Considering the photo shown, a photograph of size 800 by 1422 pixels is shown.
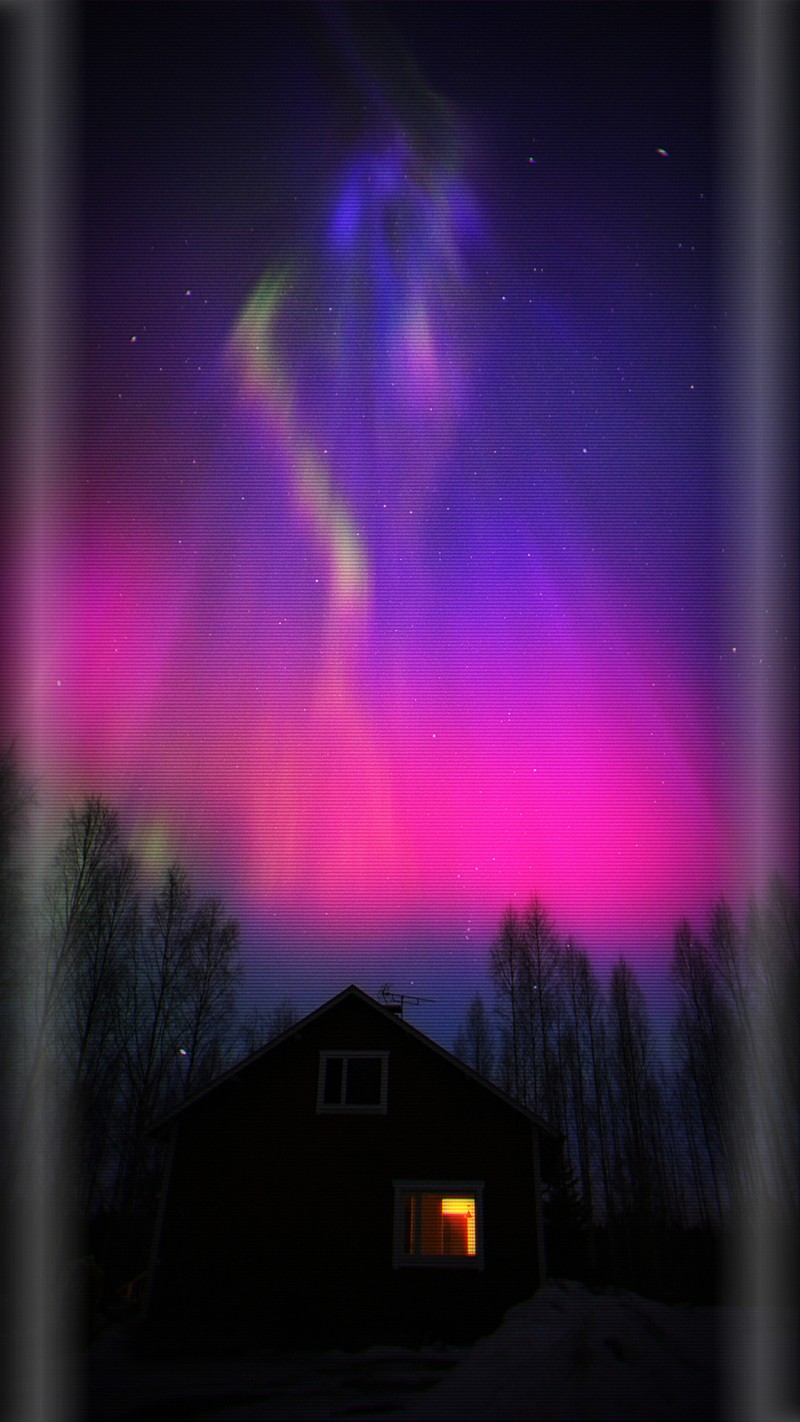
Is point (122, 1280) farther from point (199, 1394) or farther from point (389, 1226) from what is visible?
point (199, 1394)

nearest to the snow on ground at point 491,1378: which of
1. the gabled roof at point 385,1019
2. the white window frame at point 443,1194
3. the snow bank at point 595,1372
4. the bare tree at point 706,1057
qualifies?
the snow bank at point 595,1372

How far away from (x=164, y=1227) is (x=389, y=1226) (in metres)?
5.13

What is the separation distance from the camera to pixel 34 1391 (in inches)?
391

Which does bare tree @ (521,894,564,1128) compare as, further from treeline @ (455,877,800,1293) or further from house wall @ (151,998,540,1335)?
house wall @ (151,998,540,1335)

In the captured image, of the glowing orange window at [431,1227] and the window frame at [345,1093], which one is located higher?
the window frame at [345,1093]

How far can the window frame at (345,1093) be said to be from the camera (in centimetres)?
1812

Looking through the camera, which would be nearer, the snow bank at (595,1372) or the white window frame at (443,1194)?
the snow bank at (595,1372)

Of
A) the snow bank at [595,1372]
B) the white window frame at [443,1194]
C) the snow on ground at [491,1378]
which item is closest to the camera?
the snow bank at [595,1372]

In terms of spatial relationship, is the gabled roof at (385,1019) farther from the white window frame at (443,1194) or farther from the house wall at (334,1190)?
the white window frame at (443,1194)

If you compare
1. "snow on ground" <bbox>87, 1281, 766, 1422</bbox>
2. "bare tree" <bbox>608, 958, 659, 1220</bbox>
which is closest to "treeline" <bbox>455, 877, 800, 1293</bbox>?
"bare tree" <bbox>608, 958, 659, 1220</bbox>

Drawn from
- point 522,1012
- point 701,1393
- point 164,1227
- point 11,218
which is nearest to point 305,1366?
point 164,1227

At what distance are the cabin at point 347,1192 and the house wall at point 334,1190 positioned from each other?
3 cm

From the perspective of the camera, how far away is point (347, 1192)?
17312 millimetres

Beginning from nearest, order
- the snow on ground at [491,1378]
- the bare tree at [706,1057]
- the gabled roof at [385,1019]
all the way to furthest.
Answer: the snow on ground at [491,1378]
the gabled roof at [385,1019]
the bare tree at [706,1057]
